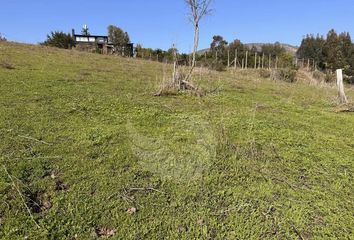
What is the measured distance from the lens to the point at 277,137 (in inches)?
172

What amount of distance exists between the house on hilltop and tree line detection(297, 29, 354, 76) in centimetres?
1791

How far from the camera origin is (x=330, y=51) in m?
34.5

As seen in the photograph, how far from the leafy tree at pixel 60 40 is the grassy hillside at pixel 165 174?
2290 cm

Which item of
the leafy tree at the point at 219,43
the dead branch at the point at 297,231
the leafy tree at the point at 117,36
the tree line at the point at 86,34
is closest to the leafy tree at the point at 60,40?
the tree line at the point at 86,34

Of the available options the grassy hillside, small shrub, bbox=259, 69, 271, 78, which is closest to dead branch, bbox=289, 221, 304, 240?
the grassy hillside

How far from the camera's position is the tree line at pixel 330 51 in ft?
106

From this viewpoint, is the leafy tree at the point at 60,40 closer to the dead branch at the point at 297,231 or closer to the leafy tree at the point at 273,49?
the leafy tree at the point at 273,49

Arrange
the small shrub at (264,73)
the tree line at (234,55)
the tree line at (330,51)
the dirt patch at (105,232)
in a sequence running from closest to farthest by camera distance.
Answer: the dirt patch at (105,232) → the small shrub at (264,73) → the tree line at (234,55) → the tree line at (330,51)

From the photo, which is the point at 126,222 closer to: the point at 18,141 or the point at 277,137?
the point at 18,141

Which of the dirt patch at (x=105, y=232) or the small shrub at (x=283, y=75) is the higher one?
the small shrub at (x=283, y=75)

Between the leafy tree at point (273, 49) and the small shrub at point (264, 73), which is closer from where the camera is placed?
the small shrub at point (264, 73)

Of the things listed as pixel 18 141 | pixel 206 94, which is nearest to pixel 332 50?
pixel 206 94

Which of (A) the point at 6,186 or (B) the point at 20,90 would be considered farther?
(B) the point at 20,90

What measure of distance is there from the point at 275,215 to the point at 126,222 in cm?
118
